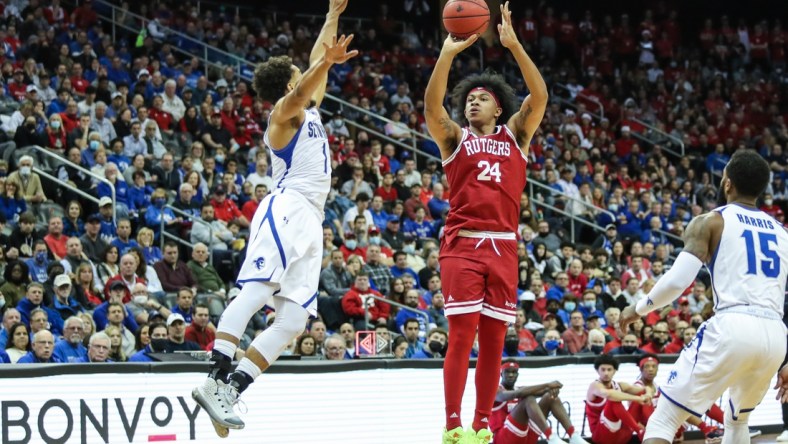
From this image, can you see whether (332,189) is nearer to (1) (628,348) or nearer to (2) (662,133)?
(1) (628,348)

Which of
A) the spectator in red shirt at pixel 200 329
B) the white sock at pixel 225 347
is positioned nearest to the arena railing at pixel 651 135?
the spectator in red shirt at pixel 200 329

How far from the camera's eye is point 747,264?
6.70 m

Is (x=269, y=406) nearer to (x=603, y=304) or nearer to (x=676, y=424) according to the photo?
(x=676, y=424)

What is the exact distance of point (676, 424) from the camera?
21.6 ft

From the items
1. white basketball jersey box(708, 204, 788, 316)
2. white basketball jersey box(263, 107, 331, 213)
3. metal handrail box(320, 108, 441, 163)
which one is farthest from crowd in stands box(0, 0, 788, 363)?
white basketball jersey box(708, 204, 788, 316)

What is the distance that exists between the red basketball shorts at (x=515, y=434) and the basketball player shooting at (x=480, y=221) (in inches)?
197

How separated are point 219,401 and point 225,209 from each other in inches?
391

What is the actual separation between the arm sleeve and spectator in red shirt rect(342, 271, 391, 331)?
8.33m

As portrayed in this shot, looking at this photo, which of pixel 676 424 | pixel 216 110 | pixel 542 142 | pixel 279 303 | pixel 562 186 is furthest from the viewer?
pixel 542 142

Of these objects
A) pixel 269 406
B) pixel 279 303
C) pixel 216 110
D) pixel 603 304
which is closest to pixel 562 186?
pixel 603 304

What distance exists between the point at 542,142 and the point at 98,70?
31.7 feet

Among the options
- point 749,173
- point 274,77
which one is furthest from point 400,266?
point 749,173

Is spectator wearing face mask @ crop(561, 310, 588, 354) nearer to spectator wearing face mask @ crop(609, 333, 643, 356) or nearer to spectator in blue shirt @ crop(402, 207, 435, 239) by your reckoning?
spectator wearing face mask @ crop(609, 333, 643, 356)

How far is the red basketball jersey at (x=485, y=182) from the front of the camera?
7754mm
